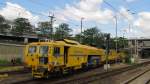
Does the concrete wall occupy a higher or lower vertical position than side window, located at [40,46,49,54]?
lower

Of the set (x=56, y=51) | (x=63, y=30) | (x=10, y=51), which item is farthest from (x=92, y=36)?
(x=56, y=51)

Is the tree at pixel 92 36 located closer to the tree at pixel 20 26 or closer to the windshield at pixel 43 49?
the tree at pixel 20 26

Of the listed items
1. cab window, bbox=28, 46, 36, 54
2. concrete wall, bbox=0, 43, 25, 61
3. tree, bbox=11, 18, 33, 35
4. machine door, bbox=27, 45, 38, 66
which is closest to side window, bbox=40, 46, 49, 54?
machine door, bbox=27, 45, 38, 66

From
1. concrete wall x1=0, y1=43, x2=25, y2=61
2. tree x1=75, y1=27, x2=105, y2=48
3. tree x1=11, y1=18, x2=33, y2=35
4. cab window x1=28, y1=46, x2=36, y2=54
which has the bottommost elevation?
concrete wall x1=0, y1=43, x2=25, y2=61

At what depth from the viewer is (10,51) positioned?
56.3 meters

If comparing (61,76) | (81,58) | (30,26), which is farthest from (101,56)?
(30,26)

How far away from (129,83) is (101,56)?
74.7 feet

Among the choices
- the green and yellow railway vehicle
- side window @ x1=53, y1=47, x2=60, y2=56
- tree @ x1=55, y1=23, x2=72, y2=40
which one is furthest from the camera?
tree @ x1=55, y1=23, x2=72, y2=40

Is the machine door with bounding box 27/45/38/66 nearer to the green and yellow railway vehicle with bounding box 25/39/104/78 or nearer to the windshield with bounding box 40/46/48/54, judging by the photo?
the green and yellow railway vehicle with bounding box 25/39/104/78

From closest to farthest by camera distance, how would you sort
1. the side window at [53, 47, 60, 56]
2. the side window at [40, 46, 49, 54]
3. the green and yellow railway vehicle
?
the green and yellow railway vehicle < the side window at [40, 46, 49, 54] < the side window at [53, 47, 60, 56]

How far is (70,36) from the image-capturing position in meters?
100

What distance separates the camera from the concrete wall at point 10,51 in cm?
5422

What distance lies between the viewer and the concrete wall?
54.2 m

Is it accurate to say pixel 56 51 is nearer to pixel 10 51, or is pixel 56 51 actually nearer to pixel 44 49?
pixel 44 49
